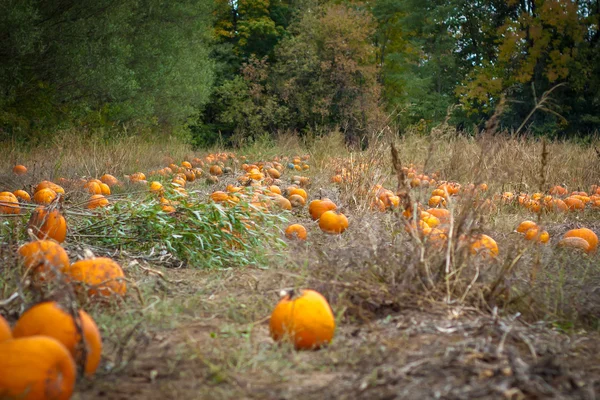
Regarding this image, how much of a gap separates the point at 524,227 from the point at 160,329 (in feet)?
12.2

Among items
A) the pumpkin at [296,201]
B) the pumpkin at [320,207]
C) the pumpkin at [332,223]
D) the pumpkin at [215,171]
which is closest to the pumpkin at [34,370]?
the pumpkin at [332,223]

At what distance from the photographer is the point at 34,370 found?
174 cm

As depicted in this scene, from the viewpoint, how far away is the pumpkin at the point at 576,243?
488 centimetres

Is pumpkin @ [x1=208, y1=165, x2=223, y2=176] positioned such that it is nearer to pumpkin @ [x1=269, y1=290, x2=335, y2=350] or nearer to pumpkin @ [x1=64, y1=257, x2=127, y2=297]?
pumpkin @ [x1=64, y1=257, x2=127, y2=297]

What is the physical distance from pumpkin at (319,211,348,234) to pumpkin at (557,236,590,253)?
73.7 inches

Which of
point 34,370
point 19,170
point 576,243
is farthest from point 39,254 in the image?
point 19,170

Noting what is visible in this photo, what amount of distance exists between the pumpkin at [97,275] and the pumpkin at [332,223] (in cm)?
231

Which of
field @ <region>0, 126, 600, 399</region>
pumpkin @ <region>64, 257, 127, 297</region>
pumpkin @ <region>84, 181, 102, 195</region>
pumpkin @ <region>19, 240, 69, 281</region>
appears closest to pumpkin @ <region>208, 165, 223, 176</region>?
pumpkin @ <region>84, 181, 102, 195</region>

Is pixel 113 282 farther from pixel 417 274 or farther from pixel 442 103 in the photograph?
pixel 442 103

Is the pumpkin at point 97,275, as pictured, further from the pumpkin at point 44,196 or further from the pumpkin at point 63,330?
the pumpkin at point 44,196

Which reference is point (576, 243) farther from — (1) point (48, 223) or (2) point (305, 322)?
(1) point (48, 223)

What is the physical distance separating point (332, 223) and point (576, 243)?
6.77ft

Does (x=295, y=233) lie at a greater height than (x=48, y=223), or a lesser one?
lesser

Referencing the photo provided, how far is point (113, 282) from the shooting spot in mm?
2936
